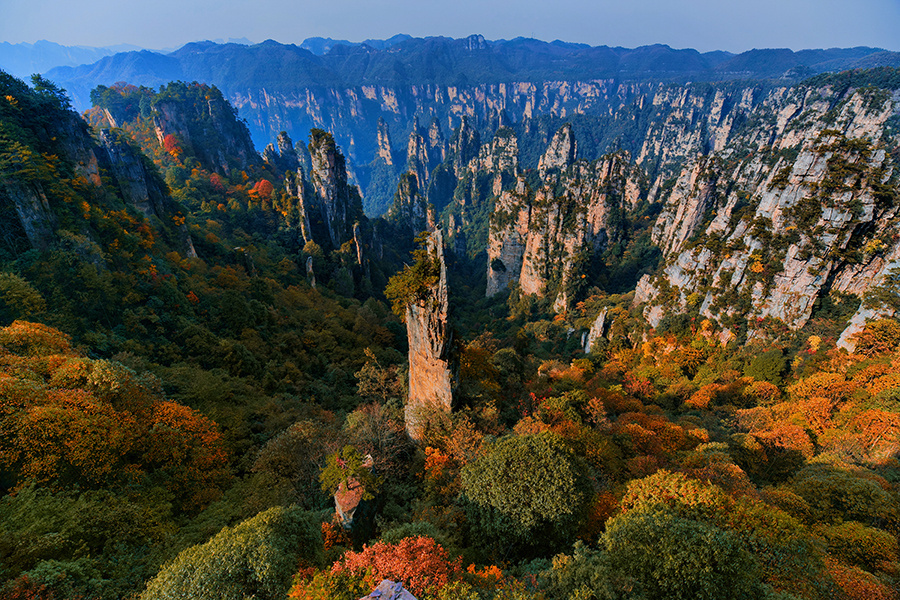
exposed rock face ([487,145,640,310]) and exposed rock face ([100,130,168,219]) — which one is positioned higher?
exposed rock face ([100,130,168,219])

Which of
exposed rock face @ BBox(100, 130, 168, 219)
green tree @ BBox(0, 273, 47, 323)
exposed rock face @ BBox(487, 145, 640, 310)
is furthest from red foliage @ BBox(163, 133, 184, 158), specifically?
exposed rock face @ BBox(487, 145, 640, 310)

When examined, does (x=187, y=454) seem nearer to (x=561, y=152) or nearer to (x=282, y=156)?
(x=282, y=156)

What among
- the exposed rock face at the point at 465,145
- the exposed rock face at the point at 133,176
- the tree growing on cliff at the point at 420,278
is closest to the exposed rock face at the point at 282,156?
the exposed rock face at the point at 133,176

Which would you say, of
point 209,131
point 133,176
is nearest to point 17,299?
point 133,176

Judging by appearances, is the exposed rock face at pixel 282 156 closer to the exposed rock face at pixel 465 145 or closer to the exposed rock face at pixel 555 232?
the exposed rock face at pixel 555 232

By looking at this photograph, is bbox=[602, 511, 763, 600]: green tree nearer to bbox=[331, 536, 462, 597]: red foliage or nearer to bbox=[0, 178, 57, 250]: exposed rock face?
bbox=[331, 536, 462, 597]: red foliage

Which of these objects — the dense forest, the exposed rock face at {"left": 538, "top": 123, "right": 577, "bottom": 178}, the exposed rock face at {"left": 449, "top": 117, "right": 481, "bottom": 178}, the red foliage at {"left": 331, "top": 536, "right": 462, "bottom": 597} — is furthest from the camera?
the exposed rock face at {"left": 449, "top": 117, "right": 481, "bottom": 178}
